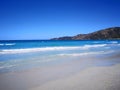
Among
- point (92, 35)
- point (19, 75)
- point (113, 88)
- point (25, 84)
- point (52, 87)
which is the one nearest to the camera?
point (113, 88)

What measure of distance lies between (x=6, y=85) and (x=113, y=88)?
126 inches

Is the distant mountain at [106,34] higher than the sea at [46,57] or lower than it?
higher

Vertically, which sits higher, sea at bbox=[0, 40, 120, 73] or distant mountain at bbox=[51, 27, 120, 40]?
distant mountain at bbox=[51, 27, 120, 40]

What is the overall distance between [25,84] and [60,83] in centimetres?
111

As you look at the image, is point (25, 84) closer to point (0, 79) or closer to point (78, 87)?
point (0, 79)

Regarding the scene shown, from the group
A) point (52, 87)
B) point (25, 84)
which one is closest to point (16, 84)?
point (25, 84)

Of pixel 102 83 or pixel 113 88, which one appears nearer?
pixel 113 88

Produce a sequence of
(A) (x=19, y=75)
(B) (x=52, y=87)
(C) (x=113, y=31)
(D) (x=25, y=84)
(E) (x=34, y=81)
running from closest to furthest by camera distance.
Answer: (B) (x=52, y=87), (D) (x=25, y=84), (E) (x=34, y=81), (A) (x=19, y=75), (C) (x=113, y=31)

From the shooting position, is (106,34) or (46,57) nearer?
(46,57)

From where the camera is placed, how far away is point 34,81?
19.8 feet

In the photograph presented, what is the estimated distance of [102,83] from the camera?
18.2 ft

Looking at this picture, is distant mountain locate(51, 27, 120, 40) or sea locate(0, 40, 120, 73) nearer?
sea locate(0, 40, 120, 73)

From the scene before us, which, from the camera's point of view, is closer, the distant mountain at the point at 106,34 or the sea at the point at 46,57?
the sea at the point at 46,57

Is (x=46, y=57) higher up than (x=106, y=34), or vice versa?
(x=106, y=34)
